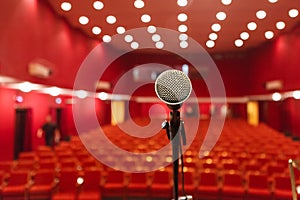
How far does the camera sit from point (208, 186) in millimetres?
5656

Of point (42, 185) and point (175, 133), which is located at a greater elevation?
point (175, 133)

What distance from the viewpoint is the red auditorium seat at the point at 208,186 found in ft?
18.0

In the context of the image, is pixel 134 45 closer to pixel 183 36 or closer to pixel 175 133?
pixel 183 36

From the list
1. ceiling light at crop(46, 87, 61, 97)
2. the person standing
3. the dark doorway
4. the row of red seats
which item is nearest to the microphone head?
the row of red seats

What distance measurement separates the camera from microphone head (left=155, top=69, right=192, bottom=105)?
1.50 m

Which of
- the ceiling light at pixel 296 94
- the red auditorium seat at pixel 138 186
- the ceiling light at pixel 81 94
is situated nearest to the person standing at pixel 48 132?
the ceiling light at pixel 81 94

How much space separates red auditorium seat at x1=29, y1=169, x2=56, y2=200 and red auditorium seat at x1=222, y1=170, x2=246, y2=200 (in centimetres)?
334

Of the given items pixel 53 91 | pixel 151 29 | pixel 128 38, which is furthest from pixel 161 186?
pixel 128 38

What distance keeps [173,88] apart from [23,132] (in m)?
11.6

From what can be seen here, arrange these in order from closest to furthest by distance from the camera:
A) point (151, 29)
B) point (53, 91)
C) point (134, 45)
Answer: point (53, 91) < point (151, 29) < point (134, 45)

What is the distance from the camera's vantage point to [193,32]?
55.3ft

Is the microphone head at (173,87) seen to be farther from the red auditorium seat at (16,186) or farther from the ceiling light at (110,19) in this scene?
the ceiling light at (110,19)

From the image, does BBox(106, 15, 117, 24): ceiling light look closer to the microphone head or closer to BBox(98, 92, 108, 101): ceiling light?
BBox(98, 92, 108, 101): ceiling light

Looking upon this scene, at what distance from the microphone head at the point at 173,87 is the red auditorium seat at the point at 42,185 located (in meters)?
4.75
